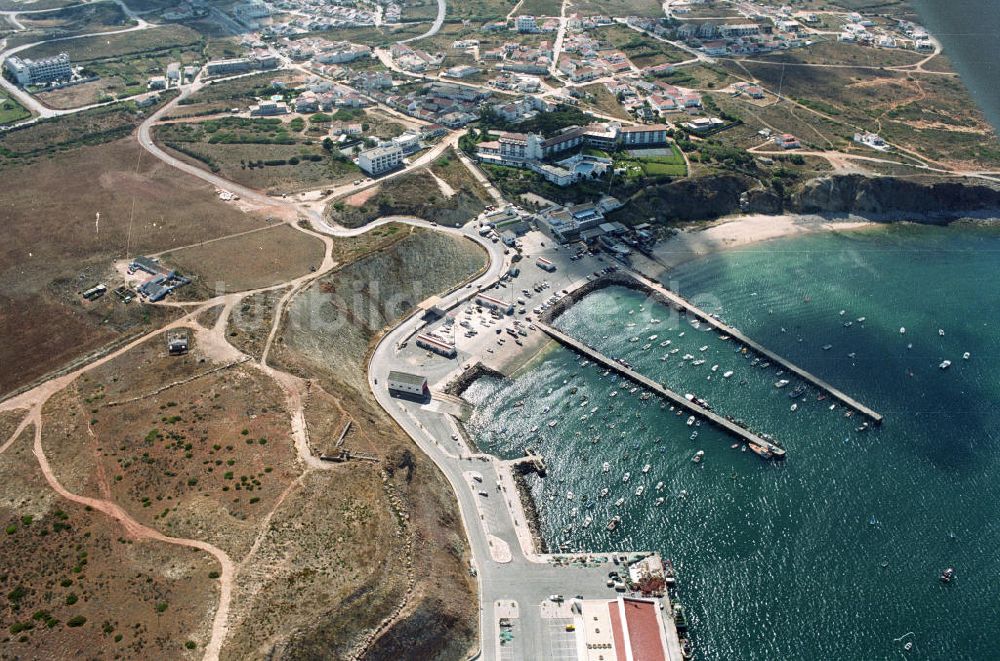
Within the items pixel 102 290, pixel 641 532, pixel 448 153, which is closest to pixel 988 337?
pixel 641 532

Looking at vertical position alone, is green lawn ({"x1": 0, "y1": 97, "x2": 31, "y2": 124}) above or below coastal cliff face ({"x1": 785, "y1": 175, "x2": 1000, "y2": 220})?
below

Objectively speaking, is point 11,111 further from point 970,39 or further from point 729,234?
point 970,39

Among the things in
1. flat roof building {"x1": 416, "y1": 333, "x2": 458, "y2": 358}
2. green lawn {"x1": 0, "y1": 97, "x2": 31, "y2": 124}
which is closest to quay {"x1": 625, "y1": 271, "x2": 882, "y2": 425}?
flat roof building {"x1": 416, "y1": 333, "x2": 458, "y2": 358}

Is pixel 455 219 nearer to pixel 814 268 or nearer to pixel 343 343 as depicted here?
pixel 343 343

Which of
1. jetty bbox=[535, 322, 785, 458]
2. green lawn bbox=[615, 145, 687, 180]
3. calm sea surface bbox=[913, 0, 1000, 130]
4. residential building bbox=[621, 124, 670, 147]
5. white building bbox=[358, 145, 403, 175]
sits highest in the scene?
calm sea surface bbox=[913, 0, 1000, 130]

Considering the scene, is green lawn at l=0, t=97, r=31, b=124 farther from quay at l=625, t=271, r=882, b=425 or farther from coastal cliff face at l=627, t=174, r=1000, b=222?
coastal cliff face at l=627, t=174, r=1000, b=222

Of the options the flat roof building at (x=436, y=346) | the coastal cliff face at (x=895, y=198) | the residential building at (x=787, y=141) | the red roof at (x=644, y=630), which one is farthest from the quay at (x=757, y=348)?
the residential building at (x=787, y=141)

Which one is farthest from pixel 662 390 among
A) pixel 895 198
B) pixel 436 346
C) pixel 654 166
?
pixel 895 198

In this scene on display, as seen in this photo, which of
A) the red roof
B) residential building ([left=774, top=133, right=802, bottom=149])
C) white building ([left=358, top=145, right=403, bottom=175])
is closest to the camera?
the red roof
